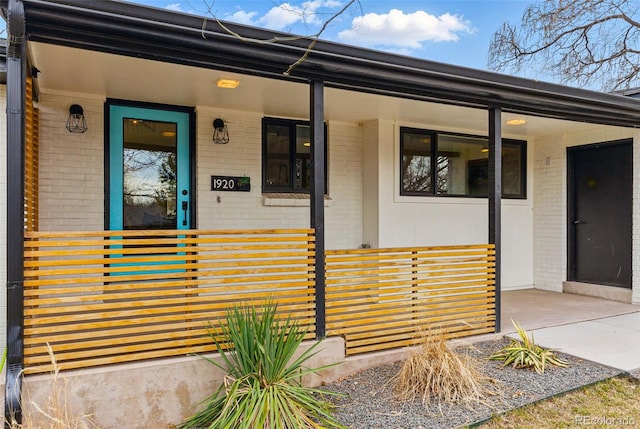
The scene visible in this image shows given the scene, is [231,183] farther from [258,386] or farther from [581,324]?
[581,324]

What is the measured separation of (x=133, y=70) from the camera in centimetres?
387

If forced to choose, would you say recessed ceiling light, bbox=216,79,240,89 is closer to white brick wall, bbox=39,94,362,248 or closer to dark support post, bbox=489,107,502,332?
white brick wall, bbox=39,94,362,248

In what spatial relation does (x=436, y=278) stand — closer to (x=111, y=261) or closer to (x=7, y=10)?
(x=111, y=261)

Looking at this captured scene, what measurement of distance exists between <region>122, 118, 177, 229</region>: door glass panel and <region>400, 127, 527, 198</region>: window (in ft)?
9.59

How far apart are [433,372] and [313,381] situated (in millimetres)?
Answer: 904

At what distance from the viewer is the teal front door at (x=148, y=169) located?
485cm

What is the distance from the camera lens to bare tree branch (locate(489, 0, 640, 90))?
10.7 m

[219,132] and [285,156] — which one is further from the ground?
[219,132]

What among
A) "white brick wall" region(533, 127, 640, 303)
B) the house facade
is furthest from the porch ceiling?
"white brick wall" region(533, 127, 640, 303)

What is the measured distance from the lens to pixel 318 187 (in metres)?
3.57

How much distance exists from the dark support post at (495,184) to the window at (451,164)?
1.73m

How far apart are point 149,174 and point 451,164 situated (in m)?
4.06

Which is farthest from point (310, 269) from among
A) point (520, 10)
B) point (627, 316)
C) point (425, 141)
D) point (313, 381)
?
point (520, 10)

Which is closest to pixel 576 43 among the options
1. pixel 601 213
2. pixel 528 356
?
pixel 601 213
